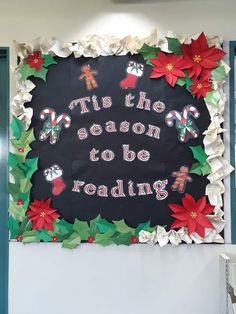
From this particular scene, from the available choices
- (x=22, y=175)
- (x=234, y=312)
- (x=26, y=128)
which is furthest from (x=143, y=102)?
(x=234, y=312)

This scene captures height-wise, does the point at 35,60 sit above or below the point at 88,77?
above

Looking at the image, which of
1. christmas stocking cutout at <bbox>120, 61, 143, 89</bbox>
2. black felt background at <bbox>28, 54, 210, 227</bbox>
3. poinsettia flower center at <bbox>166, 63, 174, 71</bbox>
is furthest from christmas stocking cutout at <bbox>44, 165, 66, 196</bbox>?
poinsettia flower center at <bbox>166, 63, 174, 71</bbox>

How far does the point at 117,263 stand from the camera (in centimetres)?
189

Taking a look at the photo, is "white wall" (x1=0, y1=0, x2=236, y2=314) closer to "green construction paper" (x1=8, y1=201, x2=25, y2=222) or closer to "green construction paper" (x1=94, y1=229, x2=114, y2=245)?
"green construction paper" (x1=94, y1=229, x2=114, y2=245)

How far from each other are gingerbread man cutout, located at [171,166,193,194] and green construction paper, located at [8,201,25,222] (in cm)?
87

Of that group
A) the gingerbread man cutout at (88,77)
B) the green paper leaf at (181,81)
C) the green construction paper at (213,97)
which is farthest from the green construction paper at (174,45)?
the gingerbread man cutout at (88,77)

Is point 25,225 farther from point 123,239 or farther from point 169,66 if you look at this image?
point 169,66

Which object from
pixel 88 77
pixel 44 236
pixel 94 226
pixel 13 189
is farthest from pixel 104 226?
pixel 88 77

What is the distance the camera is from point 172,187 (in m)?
1.87

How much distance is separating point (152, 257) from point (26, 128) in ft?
3.40

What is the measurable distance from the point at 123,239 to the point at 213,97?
940 mm

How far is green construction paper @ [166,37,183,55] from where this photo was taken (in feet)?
6.09

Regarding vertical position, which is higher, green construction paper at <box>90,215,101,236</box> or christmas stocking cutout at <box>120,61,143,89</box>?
christmas stocking cutout at <box>120,61,143,89</box>

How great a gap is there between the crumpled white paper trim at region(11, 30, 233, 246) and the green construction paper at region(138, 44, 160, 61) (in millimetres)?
27
